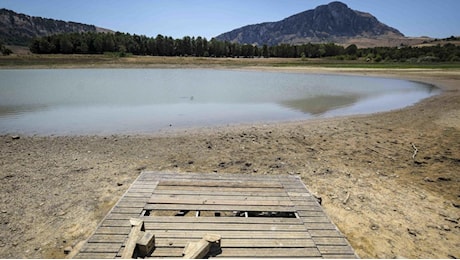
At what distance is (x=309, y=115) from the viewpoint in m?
18.4

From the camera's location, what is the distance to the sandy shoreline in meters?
5.68

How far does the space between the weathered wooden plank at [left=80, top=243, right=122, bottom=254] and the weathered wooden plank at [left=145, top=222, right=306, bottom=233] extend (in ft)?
1.81

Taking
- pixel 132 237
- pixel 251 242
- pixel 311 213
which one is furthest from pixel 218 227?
pixel 311 213

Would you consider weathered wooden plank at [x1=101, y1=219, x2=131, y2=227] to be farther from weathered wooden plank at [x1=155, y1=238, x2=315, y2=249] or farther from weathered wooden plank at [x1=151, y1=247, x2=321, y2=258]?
weathered wooden plank at [x1=151, y1=247, x2=321, y2=258]

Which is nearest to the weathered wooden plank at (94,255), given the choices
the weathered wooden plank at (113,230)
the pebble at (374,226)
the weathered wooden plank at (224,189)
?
the weathered wooden plank at (113,230)

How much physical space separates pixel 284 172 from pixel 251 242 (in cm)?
501

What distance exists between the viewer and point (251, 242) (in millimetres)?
4195

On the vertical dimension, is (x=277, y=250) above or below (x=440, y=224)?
above

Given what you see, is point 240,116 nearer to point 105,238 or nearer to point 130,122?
point 130,122

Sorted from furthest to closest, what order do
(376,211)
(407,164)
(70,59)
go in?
1. (70,59)
2. (407,164)
3. (376,211)

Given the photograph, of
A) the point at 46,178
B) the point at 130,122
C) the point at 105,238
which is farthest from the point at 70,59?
the point at 105,238

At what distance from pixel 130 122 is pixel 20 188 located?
28.0ft

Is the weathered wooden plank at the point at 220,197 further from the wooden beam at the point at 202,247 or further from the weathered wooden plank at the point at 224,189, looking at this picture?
the wooden beam at the point at 202,247

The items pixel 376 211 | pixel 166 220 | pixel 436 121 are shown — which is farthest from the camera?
pixel 436 121
